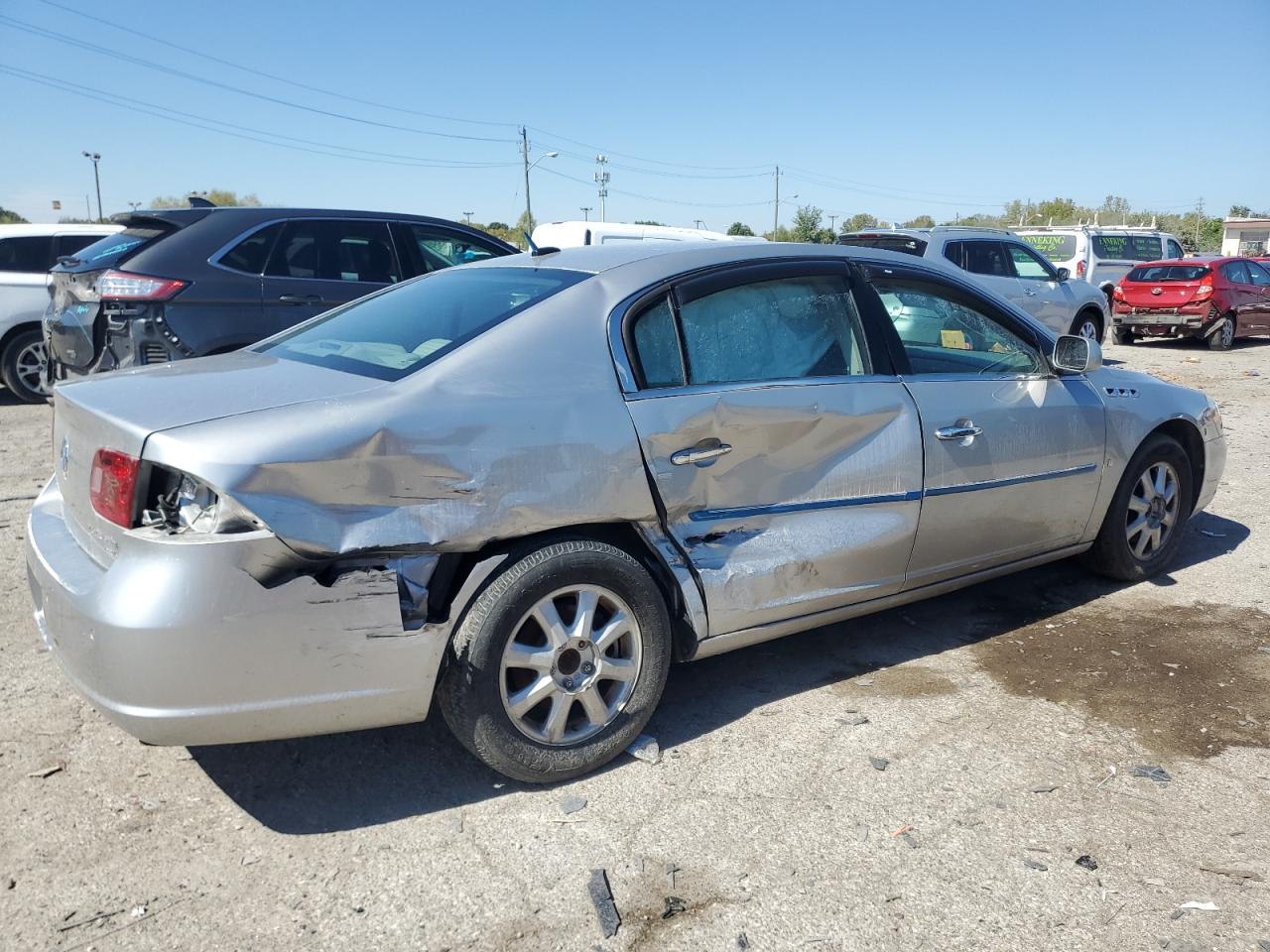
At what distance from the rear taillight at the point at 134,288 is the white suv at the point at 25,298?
154 inches

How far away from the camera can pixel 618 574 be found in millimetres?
3084

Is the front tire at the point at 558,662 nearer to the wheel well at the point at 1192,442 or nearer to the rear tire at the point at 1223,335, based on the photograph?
the wheel well at the point at 1192,442

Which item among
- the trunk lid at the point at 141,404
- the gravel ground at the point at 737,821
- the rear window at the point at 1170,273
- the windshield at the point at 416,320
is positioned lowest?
the gravel ground at the point at 737,821

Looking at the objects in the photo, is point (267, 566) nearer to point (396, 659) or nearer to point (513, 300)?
point (396, 659)

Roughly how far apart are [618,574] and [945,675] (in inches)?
63.9

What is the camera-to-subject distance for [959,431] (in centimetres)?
391

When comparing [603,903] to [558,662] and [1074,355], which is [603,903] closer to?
[558,662]

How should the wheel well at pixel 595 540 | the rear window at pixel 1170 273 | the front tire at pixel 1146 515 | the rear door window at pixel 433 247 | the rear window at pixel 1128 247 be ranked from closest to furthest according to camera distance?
the wheel well at pixel 595 540
the front tire at pixel 1146 515
the rear door window at pixel 433 247
the rear window at pixel 1170 273
the rear window at pixel 1128 247

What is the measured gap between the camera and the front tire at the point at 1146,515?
4.76 metres

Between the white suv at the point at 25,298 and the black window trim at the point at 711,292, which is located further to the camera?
the white suv at the point at 25,298

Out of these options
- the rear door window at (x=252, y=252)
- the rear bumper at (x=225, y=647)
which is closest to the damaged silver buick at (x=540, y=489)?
the rear bumper at (x=225, y=647)

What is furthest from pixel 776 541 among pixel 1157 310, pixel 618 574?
pixel 1157 310

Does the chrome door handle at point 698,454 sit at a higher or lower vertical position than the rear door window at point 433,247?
lower

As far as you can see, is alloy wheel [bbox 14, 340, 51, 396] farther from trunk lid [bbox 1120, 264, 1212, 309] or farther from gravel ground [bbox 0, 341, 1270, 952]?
trunk lid [bbox 1120, 264, 1212, 309]
